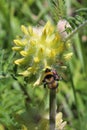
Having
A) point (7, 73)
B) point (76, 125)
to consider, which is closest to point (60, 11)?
point (7, 73)

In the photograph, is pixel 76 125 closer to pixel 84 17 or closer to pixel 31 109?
pixel 31 109

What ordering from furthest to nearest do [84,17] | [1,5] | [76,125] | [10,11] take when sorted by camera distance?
[10,11], [1,5], [76,125], [84,17]

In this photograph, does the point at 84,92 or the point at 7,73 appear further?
the point at 84,92

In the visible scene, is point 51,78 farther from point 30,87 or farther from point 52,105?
point 30,87

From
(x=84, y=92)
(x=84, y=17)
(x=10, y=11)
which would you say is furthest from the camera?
(x=10, y=11)

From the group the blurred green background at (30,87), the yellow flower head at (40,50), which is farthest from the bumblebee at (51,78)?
the blurred green background at (30,87)

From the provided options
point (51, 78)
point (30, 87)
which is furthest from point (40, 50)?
point (30, 87)

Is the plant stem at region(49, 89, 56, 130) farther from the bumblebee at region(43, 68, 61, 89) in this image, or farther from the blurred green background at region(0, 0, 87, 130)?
the blurred green background at region(0, 0, 87, 130)
